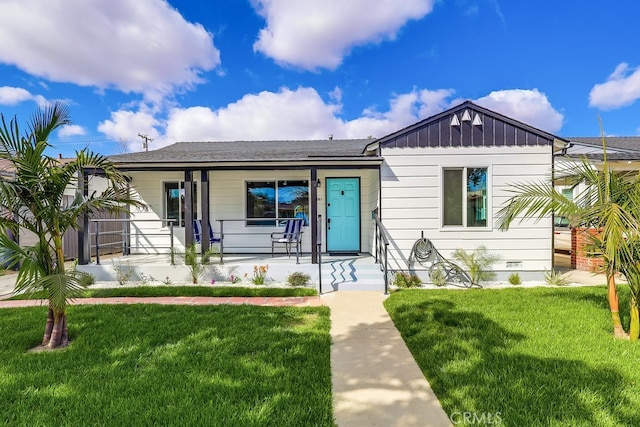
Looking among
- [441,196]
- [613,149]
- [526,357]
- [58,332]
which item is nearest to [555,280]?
[441,196]

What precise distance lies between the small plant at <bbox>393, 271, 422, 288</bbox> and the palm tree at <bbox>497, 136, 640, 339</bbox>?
273cm

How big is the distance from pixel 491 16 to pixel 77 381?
12.3 metres

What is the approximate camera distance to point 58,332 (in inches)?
138

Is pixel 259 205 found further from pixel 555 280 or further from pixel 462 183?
pixel 555 280

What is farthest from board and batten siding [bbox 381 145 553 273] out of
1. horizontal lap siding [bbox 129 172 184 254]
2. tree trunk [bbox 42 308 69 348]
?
horizontal lap siding [bbox 129 172 184 254]

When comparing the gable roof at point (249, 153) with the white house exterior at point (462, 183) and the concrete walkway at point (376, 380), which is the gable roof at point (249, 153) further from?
the concrete walkway at point (376, 380)

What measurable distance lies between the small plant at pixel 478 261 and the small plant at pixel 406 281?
1.09 meters

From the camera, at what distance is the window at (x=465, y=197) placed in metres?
6.91

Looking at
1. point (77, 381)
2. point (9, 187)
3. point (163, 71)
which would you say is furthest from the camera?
point (163, 71)

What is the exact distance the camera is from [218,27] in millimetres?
10680

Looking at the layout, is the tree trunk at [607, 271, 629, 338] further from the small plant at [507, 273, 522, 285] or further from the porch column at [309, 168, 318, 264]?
the porch column at [309, 168, 318, 264]

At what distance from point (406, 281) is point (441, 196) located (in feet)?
6.80

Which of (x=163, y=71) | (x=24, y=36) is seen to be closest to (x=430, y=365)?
(x=24, y=36)

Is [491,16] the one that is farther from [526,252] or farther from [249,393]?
[249,393]
